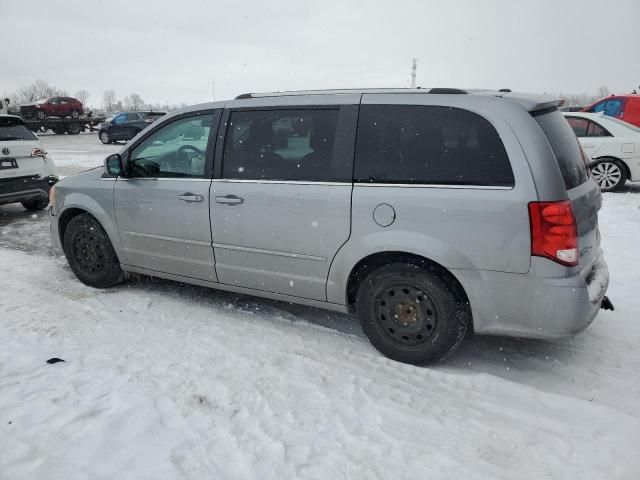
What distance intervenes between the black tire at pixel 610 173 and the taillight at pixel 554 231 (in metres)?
7.38

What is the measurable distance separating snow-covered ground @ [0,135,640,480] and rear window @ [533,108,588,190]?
1.27 m

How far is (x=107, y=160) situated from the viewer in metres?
4.26

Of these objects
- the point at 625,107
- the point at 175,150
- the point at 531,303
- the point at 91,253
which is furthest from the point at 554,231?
the point at 625,107

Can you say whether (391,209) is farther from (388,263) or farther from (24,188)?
(24,188)

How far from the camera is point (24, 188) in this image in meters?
7.41

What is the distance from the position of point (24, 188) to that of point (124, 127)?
1713 centimetres

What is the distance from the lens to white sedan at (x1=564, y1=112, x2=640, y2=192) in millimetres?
8859

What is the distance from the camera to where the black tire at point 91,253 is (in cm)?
455

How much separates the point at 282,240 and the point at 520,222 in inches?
64.2

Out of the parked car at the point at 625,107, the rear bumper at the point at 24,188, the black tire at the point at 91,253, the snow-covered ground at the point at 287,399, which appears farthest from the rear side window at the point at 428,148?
the parked car at the point at 625,107

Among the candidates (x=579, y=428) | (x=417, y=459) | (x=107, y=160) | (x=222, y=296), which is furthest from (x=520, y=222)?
(x=107, y=160)

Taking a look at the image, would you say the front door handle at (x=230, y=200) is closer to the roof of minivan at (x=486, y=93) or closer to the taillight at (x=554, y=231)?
the roof of minivan at (x=486, y=93)

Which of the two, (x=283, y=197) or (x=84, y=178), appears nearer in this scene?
(x=283, y=197)

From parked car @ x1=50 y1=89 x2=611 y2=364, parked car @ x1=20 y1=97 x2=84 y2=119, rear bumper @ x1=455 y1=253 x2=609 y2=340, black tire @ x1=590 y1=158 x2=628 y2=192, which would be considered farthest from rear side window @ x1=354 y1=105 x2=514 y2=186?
parked car @ x1=20 y1=97 x2=84 y2=119
